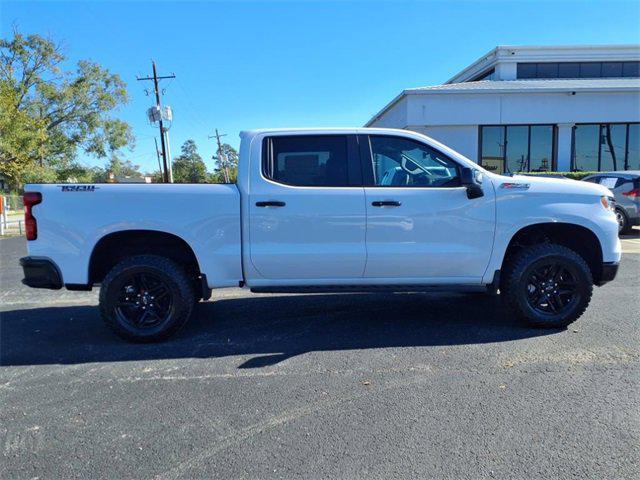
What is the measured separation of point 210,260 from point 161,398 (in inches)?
56.3

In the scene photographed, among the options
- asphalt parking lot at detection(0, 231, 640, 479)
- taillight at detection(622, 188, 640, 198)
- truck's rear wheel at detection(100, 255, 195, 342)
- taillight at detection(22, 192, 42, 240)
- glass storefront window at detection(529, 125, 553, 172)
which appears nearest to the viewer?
asphalt parking lot at detection(0, 231, 640, 479)

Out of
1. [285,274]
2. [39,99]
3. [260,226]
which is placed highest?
[39,99]

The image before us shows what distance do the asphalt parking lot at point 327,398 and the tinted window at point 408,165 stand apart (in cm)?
152

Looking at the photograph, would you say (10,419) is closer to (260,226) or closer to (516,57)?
(260,226)

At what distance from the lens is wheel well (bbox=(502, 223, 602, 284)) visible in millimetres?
4773

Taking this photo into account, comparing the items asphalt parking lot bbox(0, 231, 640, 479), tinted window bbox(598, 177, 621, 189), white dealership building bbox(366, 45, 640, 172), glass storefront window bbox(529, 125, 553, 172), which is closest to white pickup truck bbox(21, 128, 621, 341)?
asphalt parking lot bbox(0, 231, 640, 479)

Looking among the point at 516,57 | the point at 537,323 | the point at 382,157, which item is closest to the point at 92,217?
the point at 382,157

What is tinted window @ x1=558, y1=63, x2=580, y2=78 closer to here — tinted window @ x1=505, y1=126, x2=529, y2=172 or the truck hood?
tinted window @ x1=505, y1=126, x2=529, y2=172

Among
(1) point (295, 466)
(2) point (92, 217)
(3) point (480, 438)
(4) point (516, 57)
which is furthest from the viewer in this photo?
(4) point (516, 57)

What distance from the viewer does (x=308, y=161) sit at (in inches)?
183

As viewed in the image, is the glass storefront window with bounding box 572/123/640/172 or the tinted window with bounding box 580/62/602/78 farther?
the tinted window with bounding box 580/62/602/78

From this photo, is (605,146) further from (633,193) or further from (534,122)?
(633,193)

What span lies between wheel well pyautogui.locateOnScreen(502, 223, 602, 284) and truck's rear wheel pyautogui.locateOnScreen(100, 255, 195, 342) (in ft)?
10.7

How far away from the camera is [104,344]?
4.55 m
